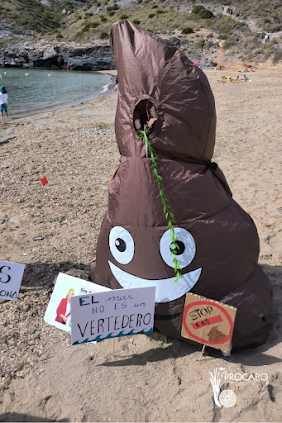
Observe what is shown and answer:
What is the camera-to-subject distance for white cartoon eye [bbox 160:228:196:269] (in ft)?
8.35

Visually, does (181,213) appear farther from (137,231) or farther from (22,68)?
(22,68)

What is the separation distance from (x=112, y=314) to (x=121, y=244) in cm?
55

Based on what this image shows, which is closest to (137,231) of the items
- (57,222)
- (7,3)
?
(57,222)

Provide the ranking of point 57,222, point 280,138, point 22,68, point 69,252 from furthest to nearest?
1. point 22,68
2. point 280,138
3. point 57,222
4. point 69,252

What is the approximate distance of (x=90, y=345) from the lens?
9.55 ft

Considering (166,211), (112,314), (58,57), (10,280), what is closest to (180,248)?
(166,211)

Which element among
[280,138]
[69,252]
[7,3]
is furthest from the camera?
[7,3]

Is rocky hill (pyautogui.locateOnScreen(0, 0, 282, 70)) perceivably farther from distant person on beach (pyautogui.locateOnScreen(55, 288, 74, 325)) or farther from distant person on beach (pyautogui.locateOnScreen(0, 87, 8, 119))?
distant person on beach (pyautogui.locateOnScreen(55, 288, 74, 325))

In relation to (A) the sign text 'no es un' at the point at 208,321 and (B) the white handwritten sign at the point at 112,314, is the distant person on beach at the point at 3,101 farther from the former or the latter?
(A) the sign text 'no es un' at the point at 208,321

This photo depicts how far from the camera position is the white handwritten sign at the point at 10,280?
10.7ft

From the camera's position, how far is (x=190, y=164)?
2605 millimetres

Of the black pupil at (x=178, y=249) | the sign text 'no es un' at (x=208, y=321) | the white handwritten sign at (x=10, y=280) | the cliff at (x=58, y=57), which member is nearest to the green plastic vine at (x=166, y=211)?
the black pupil at (x=178, y=249)

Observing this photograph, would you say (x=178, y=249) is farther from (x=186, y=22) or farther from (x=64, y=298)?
(x=186, y=22)

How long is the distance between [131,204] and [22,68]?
5323cm
